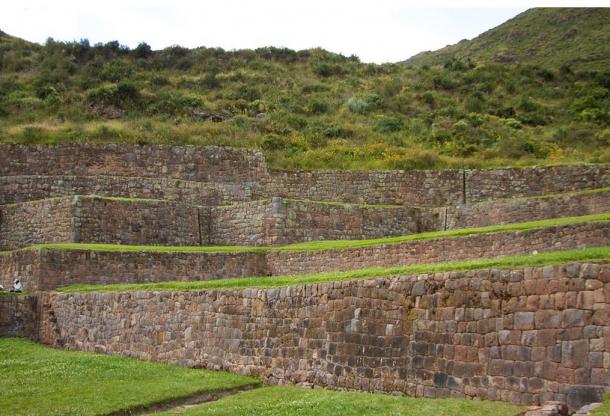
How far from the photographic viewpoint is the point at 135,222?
28.5 meters

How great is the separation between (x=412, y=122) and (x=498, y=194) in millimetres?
13488

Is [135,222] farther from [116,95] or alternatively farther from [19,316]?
→ [116,95]

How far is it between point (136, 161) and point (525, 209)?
50.0 ft

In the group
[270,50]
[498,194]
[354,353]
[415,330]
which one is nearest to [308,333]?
[354,353]

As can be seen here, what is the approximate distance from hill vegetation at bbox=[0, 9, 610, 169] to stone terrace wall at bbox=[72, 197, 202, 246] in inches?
298

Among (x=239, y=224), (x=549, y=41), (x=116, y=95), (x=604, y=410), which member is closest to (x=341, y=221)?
(x=239, y=224)

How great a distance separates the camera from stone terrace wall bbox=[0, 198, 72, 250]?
27891 mm

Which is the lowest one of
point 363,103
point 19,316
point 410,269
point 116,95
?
point 19,316

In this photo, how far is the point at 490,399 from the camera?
37.7 feet

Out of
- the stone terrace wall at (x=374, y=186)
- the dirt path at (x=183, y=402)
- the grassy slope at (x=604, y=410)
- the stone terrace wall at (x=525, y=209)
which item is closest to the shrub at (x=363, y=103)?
the stone terrace wall at (x=374, y=186)

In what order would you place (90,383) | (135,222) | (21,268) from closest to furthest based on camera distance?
1. (90,383)
2. (21,268)
3. (135,222)

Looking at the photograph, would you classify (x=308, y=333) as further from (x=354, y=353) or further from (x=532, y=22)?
(x=532, y=22)

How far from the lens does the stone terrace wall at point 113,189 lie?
3128 centimetres

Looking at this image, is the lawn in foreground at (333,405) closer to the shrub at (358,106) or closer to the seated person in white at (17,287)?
the seated person in white at (17,287)
